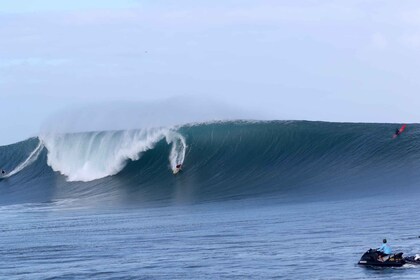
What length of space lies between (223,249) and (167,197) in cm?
1476

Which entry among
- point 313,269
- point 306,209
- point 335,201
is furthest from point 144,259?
point 335,201

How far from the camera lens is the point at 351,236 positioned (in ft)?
74.8

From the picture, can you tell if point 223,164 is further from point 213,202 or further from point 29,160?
point 29,160

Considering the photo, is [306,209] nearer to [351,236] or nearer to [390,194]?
[390,194]

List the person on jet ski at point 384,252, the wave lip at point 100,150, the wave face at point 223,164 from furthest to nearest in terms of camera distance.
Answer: the wave lip at point 100,150 < the wave face at point 223,164 < the person on jet ski at point 384,252

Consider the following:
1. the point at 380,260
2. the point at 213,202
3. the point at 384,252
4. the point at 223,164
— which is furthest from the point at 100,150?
the point at 380,260

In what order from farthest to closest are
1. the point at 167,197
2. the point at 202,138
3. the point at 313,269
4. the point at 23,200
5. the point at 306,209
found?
the point at 202,138 < the point at 23,200 < the point at 167,197 < the point at 306,209 < the point at 313,269

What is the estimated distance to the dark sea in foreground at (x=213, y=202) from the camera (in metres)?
20.8

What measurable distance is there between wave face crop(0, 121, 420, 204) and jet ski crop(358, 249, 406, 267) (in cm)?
1212

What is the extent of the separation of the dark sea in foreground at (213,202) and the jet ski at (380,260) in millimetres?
211

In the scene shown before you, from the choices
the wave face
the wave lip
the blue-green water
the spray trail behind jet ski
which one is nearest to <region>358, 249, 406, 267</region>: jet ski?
the blue-green water

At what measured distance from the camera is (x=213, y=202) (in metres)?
33.8

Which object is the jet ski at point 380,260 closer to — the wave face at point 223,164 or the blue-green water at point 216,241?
the blue-green water at point 216,241

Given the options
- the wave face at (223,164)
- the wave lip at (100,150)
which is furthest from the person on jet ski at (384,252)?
the wave lip at (100,150)
